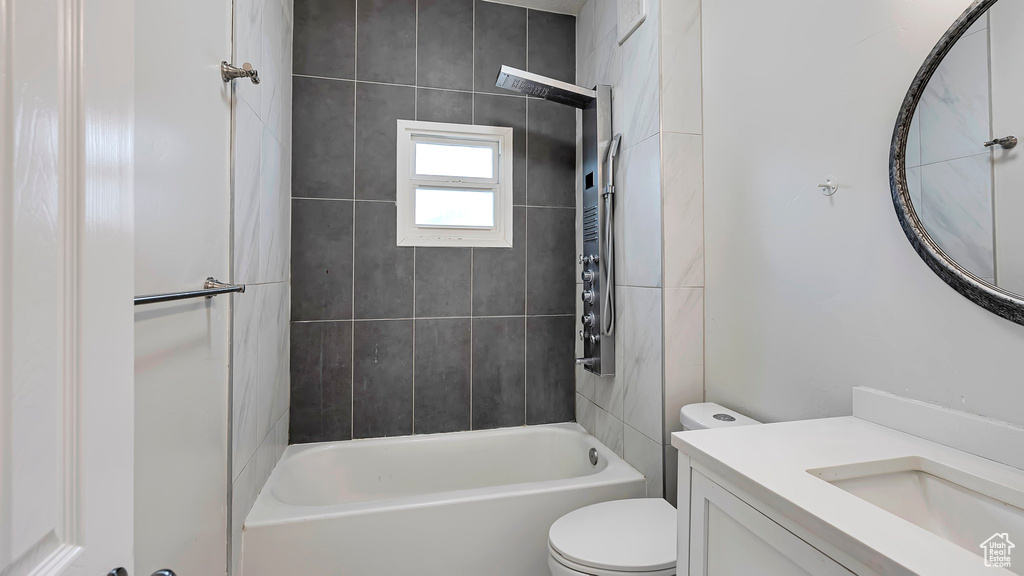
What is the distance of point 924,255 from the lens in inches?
36.5

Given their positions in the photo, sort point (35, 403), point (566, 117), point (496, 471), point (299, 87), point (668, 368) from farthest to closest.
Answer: point (566, 117) < point (496, 471) < point (299, 87) < point (668, 368) < point (35, 403)

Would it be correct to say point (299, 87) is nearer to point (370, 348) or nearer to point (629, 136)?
point (370, 348)

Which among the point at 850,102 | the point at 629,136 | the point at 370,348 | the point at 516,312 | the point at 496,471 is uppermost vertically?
the point at 629,136

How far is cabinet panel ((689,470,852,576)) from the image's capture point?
0.66 metres

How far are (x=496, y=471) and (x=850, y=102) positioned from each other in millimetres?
2061

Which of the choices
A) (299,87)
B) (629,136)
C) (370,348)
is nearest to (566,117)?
(629,136)

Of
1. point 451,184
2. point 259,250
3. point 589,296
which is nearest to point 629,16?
point 451,184

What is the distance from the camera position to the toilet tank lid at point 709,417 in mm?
1400

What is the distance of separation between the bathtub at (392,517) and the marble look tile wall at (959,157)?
128 cm

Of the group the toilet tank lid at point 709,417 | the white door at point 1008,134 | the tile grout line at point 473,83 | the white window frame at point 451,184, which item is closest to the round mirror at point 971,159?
the white door at point 1008,134

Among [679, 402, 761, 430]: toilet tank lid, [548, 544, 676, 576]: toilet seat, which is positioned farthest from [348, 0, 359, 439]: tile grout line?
[679, 402, 761, 430]: toilet tank lid

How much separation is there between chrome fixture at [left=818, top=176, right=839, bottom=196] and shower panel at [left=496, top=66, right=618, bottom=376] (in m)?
0.85

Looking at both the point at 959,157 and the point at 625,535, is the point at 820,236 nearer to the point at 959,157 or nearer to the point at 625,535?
the point at 959,157

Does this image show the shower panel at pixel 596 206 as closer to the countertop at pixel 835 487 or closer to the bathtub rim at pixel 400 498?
the bathtub rim at pixel 400 498
